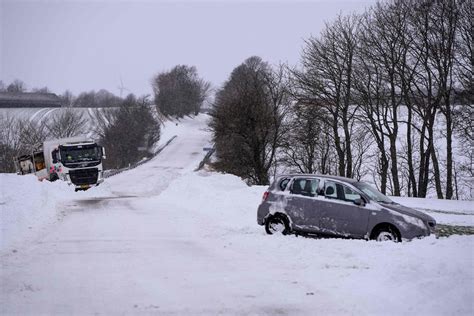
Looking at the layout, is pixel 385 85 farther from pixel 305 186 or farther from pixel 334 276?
pixel 334 276

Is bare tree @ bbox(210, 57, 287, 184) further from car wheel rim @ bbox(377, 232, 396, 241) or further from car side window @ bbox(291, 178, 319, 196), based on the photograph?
car wheel rim @ bbox(377, 232, 396, 241)

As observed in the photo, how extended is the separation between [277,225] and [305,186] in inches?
50.9

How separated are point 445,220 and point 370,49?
636 inches

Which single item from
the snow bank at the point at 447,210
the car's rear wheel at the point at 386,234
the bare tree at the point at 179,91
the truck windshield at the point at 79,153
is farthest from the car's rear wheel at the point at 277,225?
the bare tree at the point at 179,91

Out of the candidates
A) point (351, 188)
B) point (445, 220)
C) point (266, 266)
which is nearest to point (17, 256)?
point (266, 266)

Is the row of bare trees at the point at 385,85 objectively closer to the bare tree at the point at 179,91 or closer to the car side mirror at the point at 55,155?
the car side mirror at the point at 55,155

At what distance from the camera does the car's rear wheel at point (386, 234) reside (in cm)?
1148

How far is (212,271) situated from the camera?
898 cm

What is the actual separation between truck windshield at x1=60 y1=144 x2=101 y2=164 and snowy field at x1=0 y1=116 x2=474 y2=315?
15.9 meters

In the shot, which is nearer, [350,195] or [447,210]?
[350,195]

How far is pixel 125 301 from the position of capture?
701cm

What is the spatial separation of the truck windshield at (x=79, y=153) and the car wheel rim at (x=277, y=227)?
2164 cm

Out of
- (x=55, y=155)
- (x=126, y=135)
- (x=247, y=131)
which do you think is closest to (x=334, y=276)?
(x=55, y=155)

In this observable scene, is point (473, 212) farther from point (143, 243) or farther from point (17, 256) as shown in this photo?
point (17, 256)
